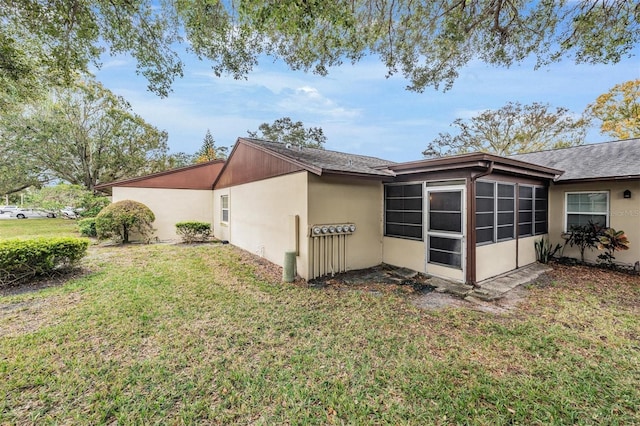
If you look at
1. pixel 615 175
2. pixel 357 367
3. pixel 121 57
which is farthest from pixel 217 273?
pixel 615 175

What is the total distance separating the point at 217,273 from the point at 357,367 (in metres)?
4.83

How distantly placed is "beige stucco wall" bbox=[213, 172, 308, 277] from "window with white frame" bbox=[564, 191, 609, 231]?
8021 millimetres

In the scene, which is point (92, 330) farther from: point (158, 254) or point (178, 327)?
point (158, 254)

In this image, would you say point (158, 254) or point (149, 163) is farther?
point (149, 163)

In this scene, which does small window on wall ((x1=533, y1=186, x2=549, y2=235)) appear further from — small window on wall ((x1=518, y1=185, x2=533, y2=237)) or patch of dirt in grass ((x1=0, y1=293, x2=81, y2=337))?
patch of dirt in grass ((x1=0, y1=293, x2=81, y2=337))

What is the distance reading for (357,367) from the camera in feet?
9.61

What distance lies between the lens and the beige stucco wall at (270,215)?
617 cm

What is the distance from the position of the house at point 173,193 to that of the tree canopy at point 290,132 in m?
17.5

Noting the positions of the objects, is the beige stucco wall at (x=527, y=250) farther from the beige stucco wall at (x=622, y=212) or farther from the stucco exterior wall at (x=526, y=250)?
the beige stucco wall at (x=622, y=212)

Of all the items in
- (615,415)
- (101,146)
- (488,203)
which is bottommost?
(615,415)


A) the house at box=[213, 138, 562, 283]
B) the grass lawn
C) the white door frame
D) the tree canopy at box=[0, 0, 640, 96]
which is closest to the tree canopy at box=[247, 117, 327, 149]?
the house at box=[213, 138, 562, 283]

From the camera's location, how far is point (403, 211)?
6.68 m

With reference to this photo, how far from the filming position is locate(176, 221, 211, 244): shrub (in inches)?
449

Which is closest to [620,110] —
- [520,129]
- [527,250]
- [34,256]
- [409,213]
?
[520,129]
